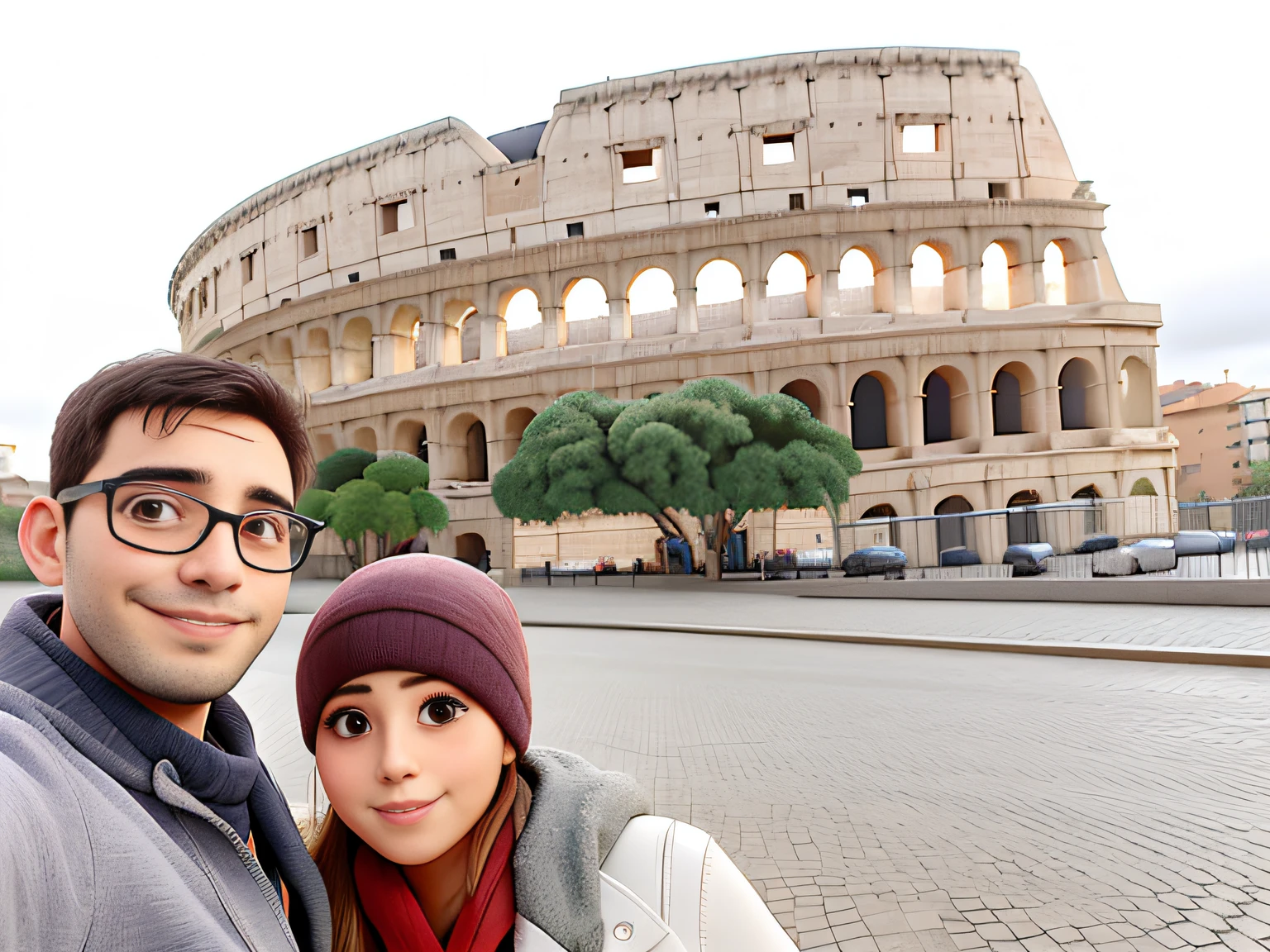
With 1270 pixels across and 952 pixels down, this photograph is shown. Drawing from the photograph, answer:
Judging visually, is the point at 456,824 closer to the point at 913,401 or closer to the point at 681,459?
the point at 681,459

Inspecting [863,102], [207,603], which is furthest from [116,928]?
[863,102]

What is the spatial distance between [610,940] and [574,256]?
28.7 m

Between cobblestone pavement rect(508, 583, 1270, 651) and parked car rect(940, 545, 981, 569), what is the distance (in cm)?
275

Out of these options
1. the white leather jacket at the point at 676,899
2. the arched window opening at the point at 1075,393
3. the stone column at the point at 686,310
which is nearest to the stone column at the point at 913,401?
the arched window opening at the point at 1075,393

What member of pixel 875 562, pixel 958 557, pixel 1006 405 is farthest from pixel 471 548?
pixel 1006 405

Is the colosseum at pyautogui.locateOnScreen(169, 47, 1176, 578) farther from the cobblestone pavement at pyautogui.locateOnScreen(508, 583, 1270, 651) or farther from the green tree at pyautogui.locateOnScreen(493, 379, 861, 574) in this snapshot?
the cobblestone pavement at pyautogui.locateOnScreen(508, 583, 1270, 651)

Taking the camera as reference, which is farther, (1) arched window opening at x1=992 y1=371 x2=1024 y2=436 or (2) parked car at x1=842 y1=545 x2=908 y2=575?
(1) arched window opening at x1=992 y1=371 x2=1024 y2=436

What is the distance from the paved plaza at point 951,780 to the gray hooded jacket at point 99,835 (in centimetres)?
216

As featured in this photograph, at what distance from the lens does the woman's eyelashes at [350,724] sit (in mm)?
1257

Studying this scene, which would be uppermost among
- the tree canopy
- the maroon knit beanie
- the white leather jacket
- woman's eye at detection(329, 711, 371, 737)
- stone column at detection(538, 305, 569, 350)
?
stone column at detection(538, 305, 569, 350)

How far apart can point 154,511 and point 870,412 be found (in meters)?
28.9

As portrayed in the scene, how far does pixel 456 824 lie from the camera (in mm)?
1239

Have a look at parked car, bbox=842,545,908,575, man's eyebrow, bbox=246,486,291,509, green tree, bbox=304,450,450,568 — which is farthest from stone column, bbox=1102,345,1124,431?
man's eyebrow, bbox=246,486,291,509

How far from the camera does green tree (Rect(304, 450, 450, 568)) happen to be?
21109 millimetres
